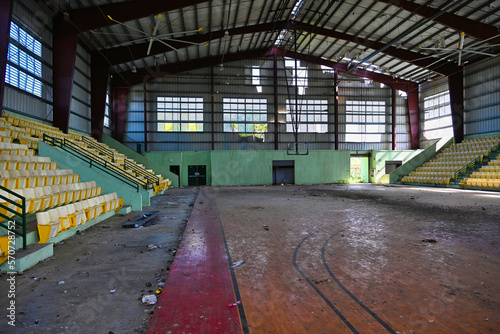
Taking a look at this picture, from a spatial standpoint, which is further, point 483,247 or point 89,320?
point 483,247

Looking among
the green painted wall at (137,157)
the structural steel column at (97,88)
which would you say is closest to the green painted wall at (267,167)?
the green painted wall at (137,157)

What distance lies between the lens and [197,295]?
10.6 ft

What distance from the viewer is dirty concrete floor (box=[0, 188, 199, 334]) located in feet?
8.95

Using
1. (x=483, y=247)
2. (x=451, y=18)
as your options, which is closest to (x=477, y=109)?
(x=451, y=18)

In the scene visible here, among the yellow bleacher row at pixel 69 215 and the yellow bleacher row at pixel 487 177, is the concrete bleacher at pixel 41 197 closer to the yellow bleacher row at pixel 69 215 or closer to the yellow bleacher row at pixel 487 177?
the yellow bleacher row at pixel 69 215

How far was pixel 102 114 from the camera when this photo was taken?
20.3 meters

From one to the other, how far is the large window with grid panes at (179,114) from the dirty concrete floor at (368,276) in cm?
2078

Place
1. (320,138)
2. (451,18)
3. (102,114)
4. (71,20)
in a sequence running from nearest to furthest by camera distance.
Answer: (71,20) → (451,18) → (102,114) → (320,138)

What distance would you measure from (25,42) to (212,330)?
56.0 ft

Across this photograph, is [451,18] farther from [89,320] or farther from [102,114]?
[102,114]

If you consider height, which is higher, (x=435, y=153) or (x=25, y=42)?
(x=25, y=42)

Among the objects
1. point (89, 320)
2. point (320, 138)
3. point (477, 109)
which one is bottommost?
point (89, 320)

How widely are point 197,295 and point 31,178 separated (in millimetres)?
6411

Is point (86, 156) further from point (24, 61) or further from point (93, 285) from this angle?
point (93, 285)
